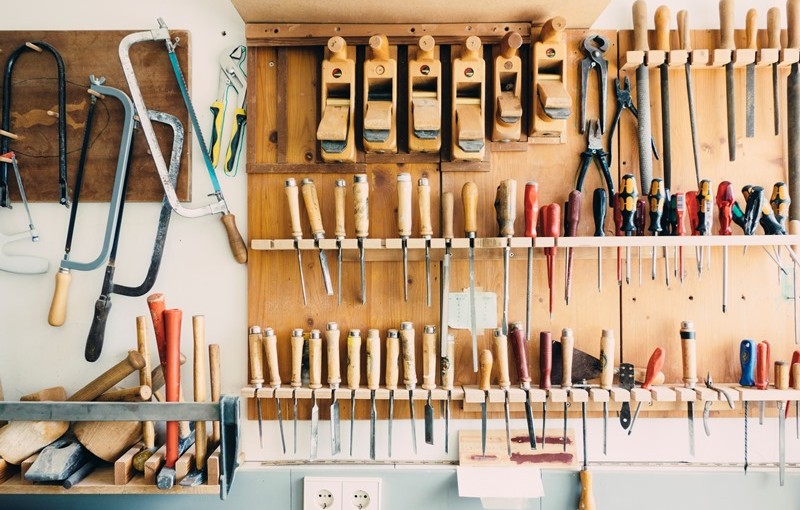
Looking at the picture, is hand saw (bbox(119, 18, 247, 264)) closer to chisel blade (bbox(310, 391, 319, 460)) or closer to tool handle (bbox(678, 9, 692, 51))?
chisel blade (bbox(310, 391, 319, 460))

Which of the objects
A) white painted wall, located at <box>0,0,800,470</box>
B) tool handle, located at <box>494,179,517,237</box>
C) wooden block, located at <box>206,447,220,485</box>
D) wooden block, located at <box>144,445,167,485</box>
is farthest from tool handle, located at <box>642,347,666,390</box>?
wooden block, located at <box>144,445,167,485</box>

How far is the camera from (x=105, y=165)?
1650 mm

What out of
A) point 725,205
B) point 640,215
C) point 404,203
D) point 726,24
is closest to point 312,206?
point 404,203

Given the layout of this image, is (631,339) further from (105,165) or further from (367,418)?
(105,165)

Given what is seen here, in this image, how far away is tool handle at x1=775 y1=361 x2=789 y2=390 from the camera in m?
1.53

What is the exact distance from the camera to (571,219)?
154 centimetres

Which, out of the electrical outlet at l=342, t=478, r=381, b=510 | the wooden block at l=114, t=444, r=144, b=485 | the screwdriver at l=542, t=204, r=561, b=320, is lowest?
the electrical outlet at l=342, t=478, r=381, b=510

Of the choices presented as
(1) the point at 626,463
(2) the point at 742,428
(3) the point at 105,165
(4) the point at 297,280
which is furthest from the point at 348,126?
(2) the point at 742,428

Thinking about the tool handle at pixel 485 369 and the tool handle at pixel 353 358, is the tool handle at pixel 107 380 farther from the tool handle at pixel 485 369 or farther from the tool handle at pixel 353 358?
→ the tool handle at pixel 485 369

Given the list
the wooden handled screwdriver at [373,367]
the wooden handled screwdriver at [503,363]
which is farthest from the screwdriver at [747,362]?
the wooden handled screwdriver at [373,367]

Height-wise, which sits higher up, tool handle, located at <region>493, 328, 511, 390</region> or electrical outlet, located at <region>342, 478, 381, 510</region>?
tool handle, located at <region>493, 328, 511, 390</region>

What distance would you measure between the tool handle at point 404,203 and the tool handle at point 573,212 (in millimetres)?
474

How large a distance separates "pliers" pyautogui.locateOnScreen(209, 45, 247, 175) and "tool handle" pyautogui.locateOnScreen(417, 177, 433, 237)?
613mm

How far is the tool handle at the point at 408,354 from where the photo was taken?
1548mm
